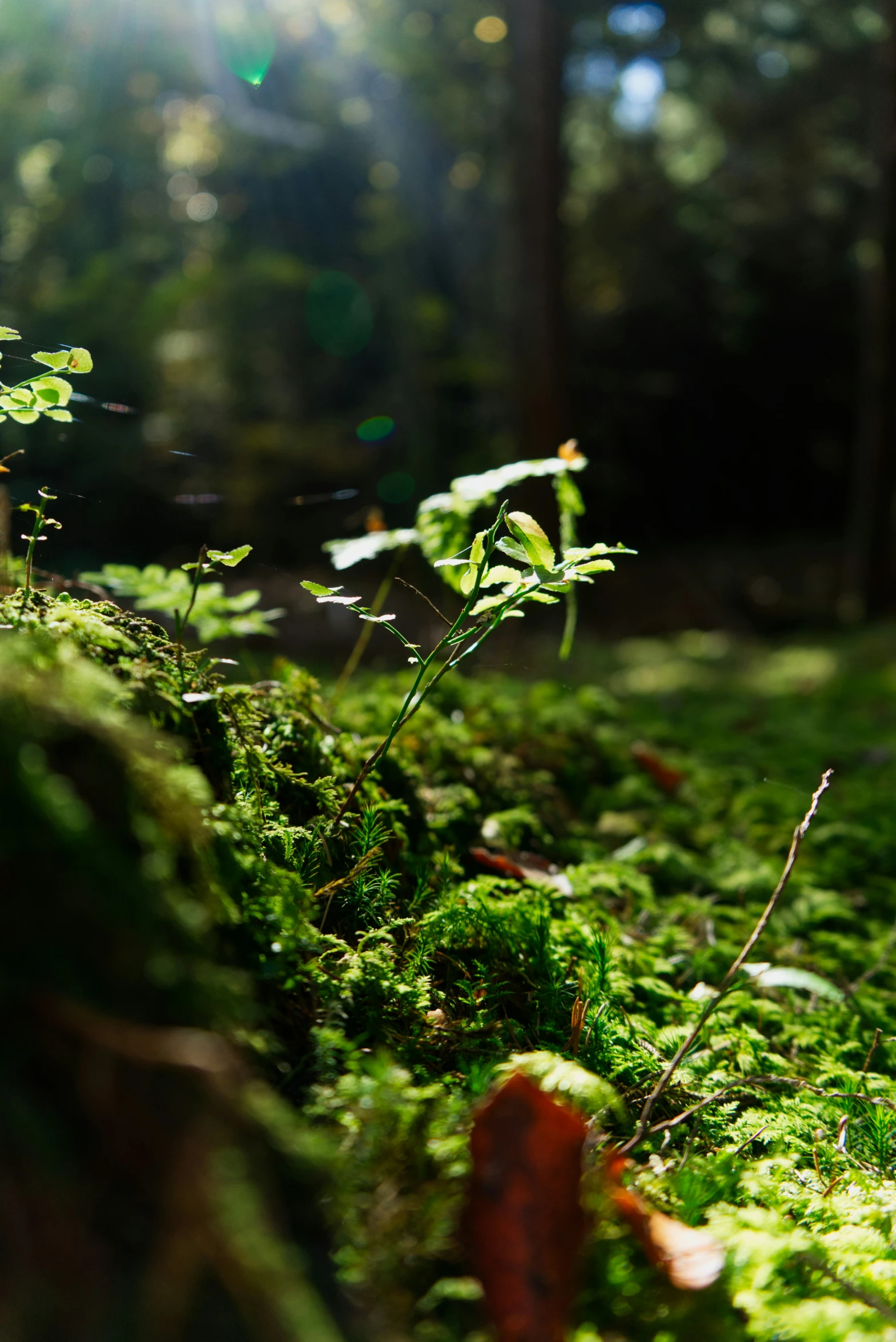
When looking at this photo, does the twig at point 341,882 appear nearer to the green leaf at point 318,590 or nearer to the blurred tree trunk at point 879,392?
the green leaf at point 318,590

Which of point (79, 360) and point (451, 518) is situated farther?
point (451, 518)

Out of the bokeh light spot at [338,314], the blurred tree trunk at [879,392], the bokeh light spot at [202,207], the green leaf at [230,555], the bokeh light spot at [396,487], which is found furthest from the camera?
the bokeh light spot at [202,207]

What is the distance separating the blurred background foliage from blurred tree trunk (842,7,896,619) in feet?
0.20

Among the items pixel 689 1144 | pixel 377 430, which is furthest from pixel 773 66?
pixel 689 1144

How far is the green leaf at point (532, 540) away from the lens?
4.76 feet

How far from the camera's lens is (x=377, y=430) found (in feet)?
39.7

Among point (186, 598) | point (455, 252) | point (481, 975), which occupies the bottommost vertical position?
point (481, 975)

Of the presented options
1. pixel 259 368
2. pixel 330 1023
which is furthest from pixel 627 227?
pixel 330 1023

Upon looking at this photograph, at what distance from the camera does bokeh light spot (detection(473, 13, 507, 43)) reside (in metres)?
11.0

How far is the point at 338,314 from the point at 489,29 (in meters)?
4.19

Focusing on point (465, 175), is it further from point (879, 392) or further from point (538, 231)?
point (879, 392)

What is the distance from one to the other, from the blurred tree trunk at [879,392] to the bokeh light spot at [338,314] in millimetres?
7089

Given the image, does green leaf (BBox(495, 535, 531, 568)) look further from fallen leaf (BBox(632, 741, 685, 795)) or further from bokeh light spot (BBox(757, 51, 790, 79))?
bokeh light spot (BBox(757, 51, 790, 79))

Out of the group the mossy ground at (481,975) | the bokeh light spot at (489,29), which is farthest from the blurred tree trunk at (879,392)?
the mossy ground at (481,975)
